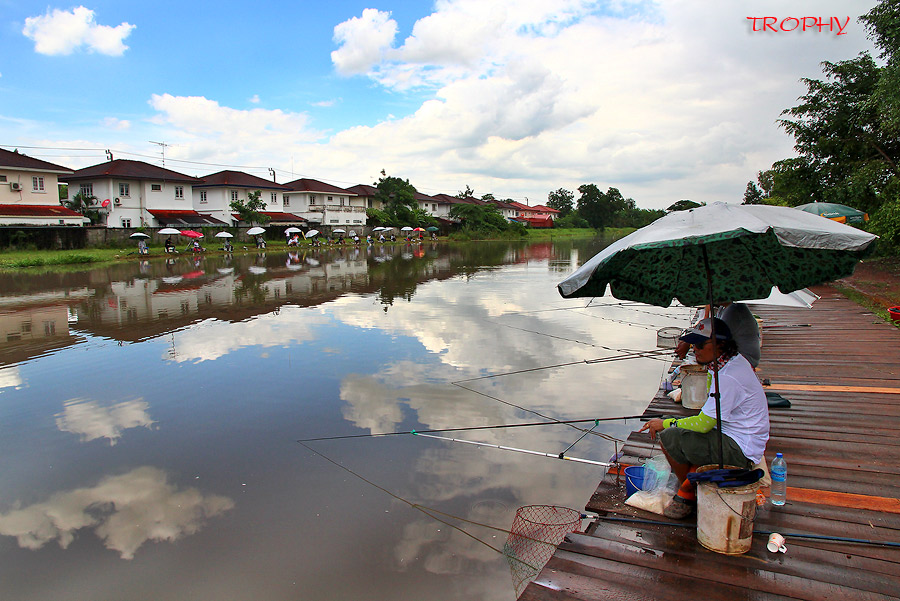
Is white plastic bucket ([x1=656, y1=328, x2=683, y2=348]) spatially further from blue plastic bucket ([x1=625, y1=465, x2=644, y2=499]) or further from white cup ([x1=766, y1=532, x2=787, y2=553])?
white cup ([x1=766, y1=532, x2=787, y2=553])

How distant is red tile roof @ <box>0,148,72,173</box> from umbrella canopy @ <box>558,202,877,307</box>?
41385mm

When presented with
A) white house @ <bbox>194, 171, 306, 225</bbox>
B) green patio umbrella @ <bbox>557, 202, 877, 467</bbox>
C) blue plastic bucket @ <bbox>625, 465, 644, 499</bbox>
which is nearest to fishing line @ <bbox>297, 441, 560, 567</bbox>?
blue plastic bucket @ <bbox>625, 465, 644, 499</bbox>

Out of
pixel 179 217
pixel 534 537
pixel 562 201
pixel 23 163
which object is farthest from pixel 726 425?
pixel 562 201

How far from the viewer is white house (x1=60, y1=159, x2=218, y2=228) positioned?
38.7 m

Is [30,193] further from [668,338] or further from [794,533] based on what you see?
[794,533]

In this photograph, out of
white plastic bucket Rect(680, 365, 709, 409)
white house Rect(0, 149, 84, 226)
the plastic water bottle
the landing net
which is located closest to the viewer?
the plastic water bottle

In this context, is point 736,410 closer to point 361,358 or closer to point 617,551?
point 617,551

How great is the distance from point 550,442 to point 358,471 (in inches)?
82.3

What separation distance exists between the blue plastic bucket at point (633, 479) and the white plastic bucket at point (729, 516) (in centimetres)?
76

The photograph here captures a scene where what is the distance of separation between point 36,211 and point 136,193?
7481 millimetres

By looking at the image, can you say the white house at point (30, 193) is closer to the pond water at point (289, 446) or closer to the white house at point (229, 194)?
the white house at point (229, 194)

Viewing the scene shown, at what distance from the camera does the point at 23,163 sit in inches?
1340

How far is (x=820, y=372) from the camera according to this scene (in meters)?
6.71

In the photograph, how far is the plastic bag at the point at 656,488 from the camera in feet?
11.7
